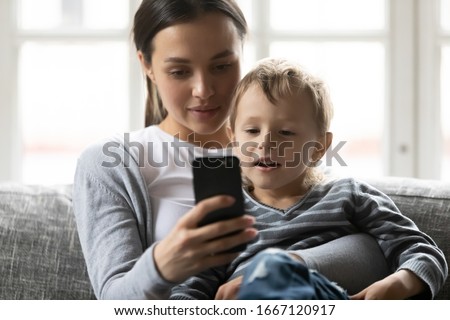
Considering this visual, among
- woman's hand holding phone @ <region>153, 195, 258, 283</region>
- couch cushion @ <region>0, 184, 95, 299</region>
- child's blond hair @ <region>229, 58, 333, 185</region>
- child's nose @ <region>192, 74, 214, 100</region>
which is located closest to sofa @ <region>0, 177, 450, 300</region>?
couch cushion @ <region>0, 184, 95, 299</region>

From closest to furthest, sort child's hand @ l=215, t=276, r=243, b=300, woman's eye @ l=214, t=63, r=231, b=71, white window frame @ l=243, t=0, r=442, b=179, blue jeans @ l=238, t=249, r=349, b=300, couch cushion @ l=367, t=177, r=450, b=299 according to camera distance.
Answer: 1. blue jeans @ l=238, t=249, r=349, b=300
2. child's hand @ l=215, t=276, r=243, b=300
3. woman's eye @ l=214, t=63, r=231, b=71
4. couch cushion @ l=367, t=177, r=450, b=299
5. white window frame @ l=243, t=0, r=442, b=179

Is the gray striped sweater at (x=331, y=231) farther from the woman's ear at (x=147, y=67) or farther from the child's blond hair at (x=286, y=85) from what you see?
the woman's ear at (x=147, y=67)

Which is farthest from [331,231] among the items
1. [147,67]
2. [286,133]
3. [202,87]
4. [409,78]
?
[409,78]

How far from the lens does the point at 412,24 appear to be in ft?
9.12

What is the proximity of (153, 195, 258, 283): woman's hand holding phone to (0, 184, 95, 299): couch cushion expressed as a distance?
1.83 ft

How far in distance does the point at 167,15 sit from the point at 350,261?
1.80 feet

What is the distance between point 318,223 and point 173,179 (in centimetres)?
29

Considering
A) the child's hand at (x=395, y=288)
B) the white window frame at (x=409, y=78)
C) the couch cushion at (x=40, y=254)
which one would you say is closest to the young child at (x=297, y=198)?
the child's hand at (x=395, y=288)

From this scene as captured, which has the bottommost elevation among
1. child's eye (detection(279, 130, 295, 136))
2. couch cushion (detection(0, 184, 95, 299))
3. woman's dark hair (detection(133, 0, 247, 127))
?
couch cushion (detection(0, 184, 95, 299))

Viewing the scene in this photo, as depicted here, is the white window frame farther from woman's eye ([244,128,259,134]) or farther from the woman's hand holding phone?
the woman's hand holding phone

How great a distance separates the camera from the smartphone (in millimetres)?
1068

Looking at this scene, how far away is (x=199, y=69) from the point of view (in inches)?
55.5

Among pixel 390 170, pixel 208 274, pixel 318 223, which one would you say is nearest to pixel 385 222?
pixel 318 223
